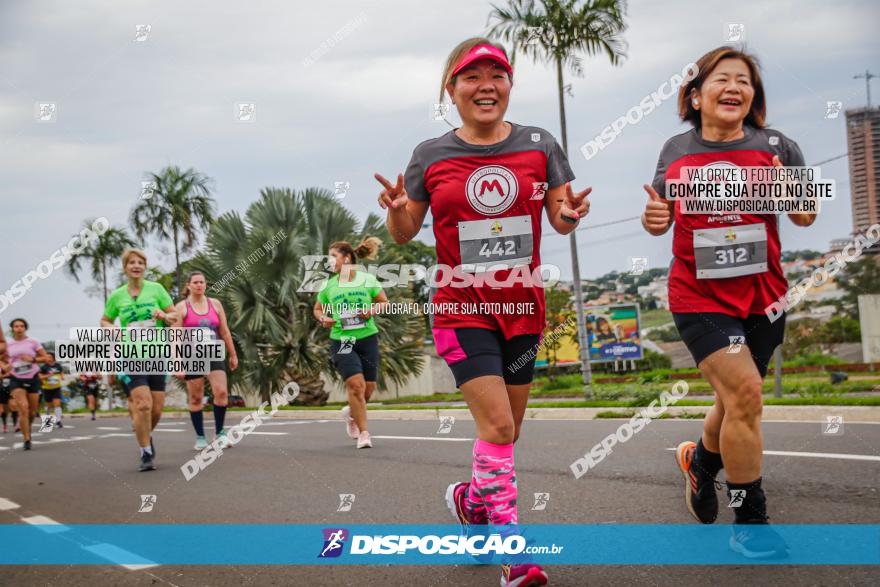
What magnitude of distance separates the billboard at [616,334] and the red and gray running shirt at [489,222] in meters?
26.3

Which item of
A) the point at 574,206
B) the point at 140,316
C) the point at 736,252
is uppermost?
the point at 574,206

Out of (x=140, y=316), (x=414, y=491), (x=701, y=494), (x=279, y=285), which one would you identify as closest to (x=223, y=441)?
(x=140, y=316)

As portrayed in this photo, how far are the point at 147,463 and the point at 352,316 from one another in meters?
2.50

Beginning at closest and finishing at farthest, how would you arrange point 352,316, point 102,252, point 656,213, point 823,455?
point 656,213 → point 823,455 → point 352,316 → point 102,252

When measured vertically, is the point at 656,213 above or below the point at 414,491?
above

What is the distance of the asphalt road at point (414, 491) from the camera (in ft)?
11.8

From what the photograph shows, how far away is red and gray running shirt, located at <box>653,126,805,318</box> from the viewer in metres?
3.61

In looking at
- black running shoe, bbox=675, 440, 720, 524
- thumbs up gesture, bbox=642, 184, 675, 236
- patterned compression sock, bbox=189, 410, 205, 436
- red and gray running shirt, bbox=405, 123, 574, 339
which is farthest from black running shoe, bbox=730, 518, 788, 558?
patterned compression sock, bbox=189, 410, 205, 436

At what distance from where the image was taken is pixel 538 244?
3.61 meters

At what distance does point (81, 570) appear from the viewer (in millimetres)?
4055

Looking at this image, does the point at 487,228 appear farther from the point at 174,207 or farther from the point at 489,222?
the point at 174,207

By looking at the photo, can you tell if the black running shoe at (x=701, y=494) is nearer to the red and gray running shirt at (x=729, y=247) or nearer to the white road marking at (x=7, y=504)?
the red and gray running shirt at (x=729, y=247)

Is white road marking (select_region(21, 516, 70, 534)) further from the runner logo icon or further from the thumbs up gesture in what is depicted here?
the thumbs up gesture

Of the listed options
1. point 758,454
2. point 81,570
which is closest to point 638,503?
point 758,454
